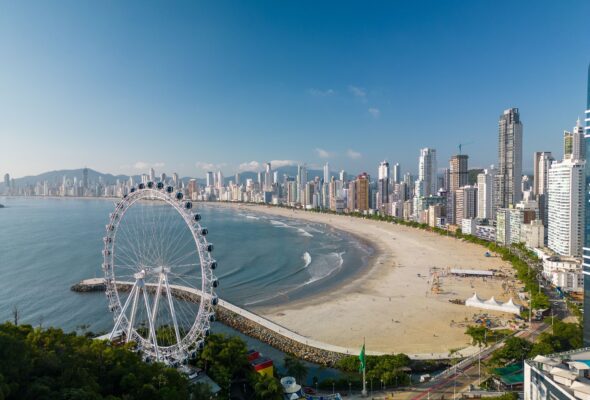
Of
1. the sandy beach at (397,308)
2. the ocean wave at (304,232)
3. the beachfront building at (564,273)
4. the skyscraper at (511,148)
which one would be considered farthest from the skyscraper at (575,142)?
the ocean wave at (304,232)

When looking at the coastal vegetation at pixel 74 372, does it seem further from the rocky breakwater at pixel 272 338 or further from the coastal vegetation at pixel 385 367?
the rocky breakwater at pixel 272 338

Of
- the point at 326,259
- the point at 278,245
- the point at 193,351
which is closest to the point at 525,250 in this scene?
the point at 326,259

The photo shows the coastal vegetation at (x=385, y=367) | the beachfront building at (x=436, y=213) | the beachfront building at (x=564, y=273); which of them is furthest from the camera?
the beachfront building at (x=436, y=213)

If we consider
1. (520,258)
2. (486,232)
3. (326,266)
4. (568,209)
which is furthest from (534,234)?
(326,266)

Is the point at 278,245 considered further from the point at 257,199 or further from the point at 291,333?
the point at 257,199

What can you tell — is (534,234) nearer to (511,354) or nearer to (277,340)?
(511,354)

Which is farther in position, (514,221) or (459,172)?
(459,172)

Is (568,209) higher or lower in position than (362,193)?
lower

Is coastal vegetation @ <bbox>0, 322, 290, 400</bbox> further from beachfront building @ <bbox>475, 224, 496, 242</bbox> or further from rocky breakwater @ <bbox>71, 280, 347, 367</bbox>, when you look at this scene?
beachfront building @ <bbox>475, 224, 496, 242</bbox>
